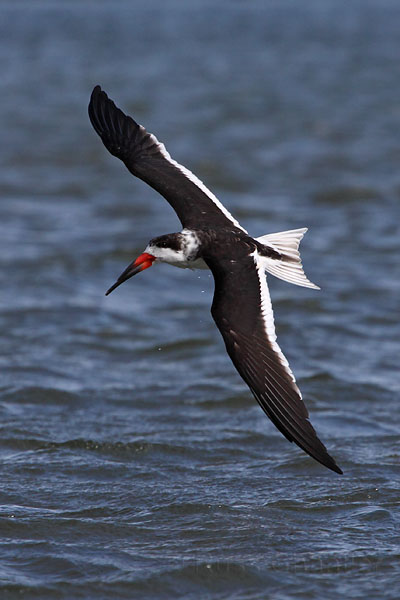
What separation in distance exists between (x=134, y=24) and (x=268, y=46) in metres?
4.62

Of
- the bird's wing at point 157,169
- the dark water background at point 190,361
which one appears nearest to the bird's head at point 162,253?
the bird's wing at point 157,169

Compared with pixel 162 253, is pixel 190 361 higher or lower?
lower

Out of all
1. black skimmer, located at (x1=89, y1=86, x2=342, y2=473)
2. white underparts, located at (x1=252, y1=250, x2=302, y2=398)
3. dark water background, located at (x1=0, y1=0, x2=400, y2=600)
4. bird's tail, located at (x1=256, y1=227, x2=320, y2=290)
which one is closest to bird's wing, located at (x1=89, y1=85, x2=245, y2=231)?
black skimmer, located at (x1=89, y1=86, x2=342, y2=473)

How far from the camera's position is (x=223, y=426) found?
7.25 m

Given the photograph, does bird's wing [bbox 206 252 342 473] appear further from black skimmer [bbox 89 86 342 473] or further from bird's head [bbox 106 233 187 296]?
bird's head [bbox 106 233 187 296]

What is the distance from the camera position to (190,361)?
8523 mm

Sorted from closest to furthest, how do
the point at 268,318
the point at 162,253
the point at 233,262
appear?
1. the point at 268,318
2. the point at 233,262
3. the point at 162,253

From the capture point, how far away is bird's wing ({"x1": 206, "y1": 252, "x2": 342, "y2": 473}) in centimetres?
511

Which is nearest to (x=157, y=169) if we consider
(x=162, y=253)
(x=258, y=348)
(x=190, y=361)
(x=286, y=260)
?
(x=162, y=253)

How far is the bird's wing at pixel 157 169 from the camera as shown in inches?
259

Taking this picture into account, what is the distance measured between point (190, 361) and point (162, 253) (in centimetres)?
254

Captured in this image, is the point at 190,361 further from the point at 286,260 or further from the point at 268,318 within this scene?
the point at 268,318

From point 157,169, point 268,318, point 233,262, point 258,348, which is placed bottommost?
point 258,348

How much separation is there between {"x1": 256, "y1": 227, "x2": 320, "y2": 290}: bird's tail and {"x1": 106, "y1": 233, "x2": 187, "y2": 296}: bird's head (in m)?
0.49
